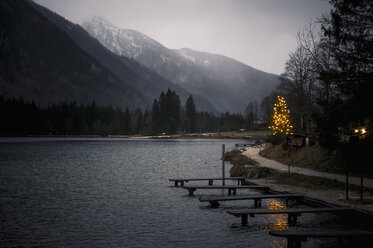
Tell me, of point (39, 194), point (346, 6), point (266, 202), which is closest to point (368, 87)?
point (346, 6)

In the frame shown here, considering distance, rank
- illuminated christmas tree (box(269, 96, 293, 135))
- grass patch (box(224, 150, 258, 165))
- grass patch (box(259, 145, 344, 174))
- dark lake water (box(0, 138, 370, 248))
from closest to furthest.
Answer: dark lake water (box(0, 138, 370, 248))
grass patch (box(259, 145, 344, 174))
grass patch (box(224, 150, 258, 165))
illuminated christmas tree (box(269, 96, 293, 135))

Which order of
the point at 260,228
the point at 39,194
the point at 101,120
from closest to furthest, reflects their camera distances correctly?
the point at 260,228, the point at 39,194, the point at 101,120

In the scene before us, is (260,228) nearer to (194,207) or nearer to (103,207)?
(194,207)

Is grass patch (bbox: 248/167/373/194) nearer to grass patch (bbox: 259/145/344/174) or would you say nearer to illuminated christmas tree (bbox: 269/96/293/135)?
grass patch (bbox: 259/145/344/174)

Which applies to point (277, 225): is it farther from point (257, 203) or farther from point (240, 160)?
point (240, 160)

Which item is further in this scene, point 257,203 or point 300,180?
point 300,180

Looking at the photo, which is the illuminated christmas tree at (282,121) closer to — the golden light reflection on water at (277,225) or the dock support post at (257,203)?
the dock support post at (257,203)

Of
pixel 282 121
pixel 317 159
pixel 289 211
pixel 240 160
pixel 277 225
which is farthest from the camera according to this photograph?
pixel 282 121

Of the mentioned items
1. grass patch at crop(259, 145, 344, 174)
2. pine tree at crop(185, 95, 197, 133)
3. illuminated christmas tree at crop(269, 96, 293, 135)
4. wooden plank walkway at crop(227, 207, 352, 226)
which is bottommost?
wooden plank walkway at crop(227, 207, 352, 226)

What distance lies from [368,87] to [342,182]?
725 cm

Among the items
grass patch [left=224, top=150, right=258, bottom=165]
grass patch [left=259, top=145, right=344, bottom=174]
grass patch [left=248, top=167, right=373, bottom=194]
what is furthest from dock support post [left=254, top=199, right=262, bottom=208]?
grass patch [left=224, top=150, right=258, bottom=165]

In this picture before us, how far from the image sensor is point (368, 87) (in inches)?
753

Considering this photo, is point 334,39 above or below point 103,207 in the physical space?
above

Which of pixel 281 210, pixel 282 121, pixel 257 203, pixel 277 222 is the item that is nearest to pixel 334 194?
pixel 257 203
